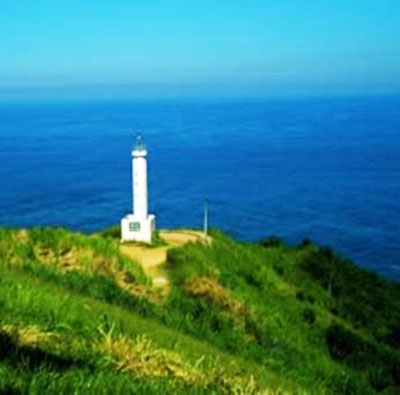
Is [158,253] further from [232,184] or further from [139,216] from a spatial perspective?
[232,184]

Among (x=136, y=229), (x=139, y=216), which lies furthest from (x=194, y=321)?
(x=139, y=216)

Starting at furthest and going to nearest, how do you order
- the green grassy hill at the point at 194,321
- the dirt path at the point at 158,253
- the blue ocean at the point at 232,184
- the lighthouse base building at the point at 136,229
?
the blue ocean at the point at 232,184 < the lighthouse base building at the point at 136,229 < the dirt path at the point at 158,253 < the green grassy hill at the point at 194,321

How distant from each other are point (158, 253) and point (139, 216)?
17.6 ft

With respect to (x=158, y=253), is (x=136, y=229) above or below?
below

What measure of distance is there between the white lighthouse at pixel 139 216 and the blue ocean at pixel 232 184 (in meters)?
32.1

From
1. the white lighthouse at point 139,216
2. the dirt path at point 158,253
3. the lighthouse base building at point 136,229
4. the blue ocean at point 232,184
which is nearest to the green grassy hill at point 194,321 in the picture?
the dirt path at point 158,253

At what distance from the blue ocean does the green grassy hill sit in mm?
30356

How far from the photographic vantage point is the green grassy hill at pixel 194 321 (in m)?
5.09

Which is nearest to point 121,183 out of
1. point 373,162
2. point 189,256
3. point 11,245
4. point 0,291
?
point 373,162

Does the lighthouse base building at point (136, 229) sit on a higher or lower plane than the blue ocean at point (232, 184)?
higher

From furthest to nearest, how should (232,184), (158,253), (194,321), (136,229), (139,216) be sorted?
(232,184) < (139,216) < (136,229) < (158,253) < (194,321)

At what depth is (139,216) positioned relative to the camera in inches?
1134

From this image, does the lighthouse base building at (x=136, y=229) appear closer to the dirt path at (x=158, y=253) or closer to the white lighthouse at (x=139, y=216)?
the white lighthouse at (x=139, y=216)

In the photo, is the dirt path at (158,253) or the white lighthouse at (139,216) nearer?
the dirt path at (158,253)
